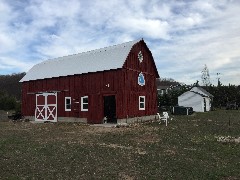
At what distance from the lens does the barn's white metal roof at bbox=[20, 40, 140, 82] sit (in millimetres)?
26984

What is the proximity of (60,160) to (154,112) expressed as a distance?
68.0 feet

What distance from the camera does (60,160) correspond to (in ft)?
37.5

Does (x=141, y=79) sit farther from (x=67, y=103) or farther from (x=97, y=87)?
(x=67, y=103)

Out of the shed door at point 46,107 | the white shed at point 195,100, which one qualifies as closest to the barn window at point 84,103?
the shed door at point 46,107

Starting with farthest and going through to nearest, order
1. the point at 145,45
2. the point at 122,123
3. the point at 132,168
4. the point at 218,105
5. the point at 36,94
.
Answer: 1. the point at 218,105
2. the point at 36,94
3. the point at 145,45
4. the point at 122,123
5. the point at 132,168

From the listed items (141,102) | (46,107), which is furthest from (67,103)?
(141,102)

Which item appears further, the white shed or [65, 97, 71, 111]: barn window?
the white shed

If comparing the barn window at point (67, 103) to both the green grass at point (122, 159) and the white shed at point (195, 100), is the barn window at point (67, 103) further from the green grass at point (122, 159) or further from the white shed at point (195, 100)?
the white shed at point (195, 100)

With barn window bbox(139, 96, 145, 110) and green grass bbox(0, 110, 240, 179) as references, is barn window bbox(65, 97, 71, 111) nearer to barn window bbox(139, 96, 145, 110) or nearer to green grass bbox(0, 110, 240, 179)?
Result: barn window bbox(139, 96, 145, 110)

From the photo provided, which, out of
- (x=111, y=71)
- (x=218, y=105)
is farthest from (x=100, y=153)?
(x=218, y=105)

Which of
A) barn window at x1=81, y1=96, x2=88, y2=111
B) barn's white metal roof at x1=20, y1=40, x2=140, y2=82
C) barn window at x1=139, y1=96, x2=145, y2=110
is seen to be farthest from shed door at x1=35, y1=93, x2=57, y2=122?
barn window at x1=139, y1=96, x2=145, y2=110

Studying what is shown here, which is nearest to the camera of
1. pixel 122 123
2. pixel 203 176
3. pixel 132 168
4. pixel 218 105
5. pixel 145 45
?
pixel 203 176

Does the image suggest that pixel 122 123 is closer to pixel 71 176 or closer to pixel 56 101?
pixel 56 101

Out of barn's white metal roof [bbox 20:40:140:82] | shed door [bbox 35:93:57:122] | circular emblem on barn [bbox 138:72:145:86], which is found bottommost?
shed door [bbox 35:93:57:122]
